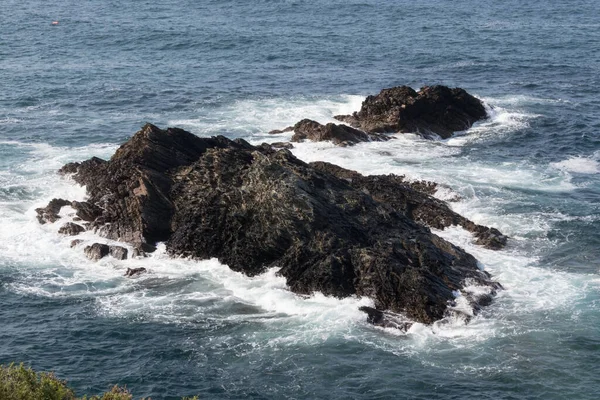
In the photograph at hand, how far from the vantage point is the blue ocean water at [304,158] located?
137 ft

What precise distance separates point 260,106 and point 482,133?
23.0 meters

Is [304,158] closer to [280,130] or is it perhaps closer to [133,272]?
[280,130]

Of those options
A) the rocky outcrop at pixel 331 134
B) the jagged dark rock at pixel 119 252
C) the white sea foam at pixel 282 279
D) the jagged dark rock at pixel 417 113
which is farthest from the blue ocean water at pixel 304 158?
the jagged dark rock at pixel 417 113

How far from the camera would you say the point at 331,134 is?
7331 centimetres

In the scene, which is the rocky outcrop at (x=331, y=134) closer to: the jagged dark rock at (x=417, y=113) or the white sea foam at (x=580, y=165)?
the jagged dark rock at (x=417, y=113)

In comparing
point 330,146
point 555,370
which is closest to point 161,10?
point 330,146

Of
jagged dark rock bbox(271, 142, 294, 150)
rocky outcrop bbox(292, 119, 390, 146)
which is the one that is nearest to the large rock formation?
jagged dark rock bbox(271, 142, 294, 150)

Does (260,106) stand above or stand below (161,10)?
below

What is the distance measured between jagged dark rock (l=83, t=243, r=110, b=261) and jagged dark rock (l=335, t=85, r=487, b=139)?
31.2m

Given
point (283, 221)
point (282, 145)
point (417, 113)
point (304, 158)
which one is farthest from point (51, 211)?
point (417, 113)

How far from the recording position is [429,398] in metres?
39.0

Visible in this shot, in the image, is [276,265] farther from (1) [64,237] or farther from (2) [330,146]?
(2) [330,146]

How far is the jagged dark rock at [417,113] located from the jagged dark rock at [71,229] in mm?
30292

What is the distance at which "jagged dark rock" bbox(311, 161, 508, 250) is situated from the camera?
56000mm
